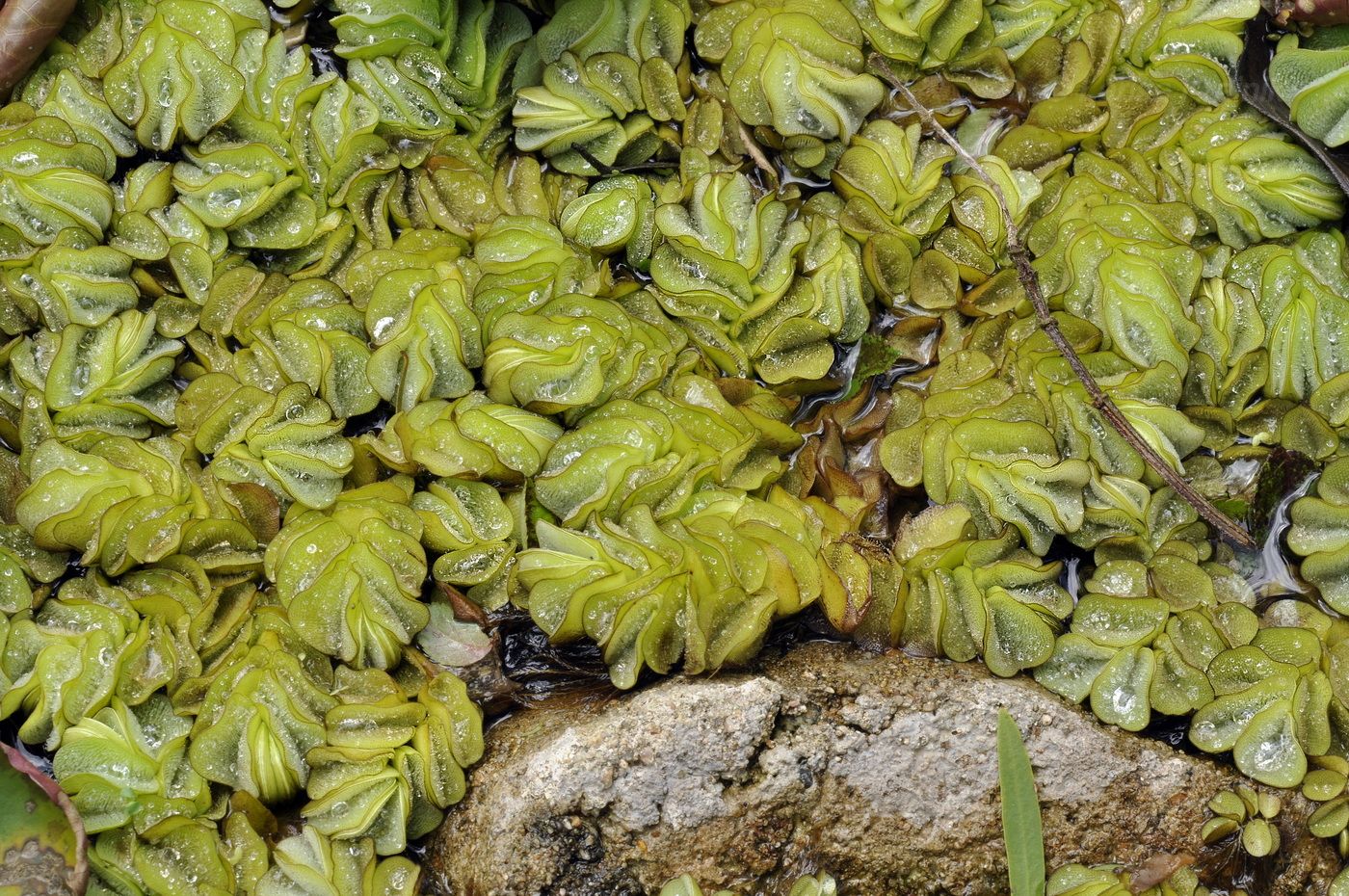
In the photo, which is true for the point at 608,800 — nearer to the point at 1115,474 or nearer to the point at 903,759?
the point at 903,759

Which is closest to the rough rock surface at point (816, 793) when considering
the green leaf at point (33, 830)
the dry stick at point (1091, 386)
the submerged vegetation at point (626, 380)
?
the submerged vegetation at point (626, 380)

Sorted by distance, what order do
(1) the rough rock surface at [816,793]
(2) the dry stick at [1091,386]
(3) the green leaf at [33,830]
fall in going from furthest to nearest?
1. (2) the dry stick at [1091,386]
2. (1) the rough rock surface at [816,793]
3. (3) the green leaf at [33,830]

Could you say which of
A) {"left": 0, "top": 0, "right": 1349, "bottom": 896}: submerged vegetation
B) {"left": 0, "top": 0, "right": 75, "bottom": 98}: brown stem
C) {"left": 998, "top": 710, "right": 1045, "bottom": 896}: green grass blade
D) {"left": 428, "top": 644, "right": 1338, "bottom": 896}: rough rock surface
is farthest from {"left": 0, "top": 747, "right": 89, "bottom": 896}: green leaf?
{"left": 998, "top": 710, "right": 1045, "bottom": 896}: green grass blade

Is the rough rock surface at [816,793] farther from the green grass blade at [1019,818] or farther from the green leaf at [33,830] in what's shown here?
the green leaf at [33,830]

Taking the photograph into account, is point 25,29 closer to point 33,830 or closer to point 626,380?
point 626,380

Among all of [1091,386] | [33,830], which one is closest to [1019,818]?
[1091,386]
